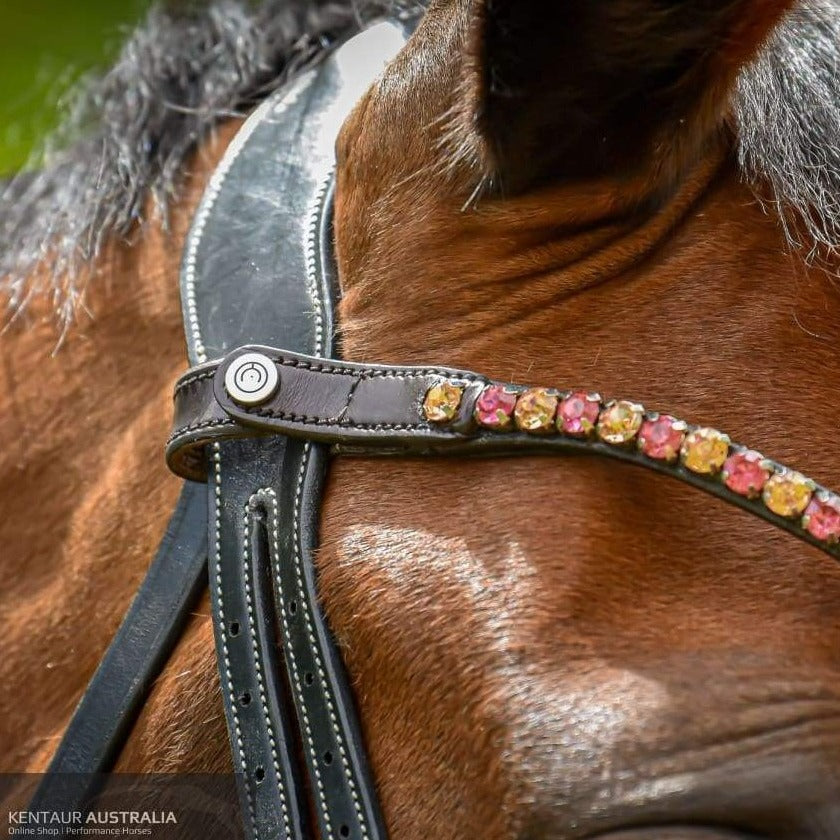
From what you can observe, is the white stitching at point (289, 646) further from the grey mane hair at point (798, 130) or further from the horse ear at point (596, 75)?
the grey mane hair at point (798, 130)

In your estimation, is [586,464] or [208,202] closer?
[586,464]

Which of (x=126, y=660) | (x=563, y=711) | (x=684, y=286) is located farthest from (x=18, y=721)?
(x=684, y=286)

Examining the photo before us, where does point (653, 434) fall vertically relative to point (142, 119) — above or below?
below

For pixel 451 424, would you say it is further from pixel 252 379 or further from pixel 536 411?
pixel 252 379

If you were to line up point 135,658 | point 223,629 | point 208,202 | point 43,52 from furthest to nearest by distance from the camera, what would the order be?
1. point 43,52
2. point 208,202
3. point 135,658
4. point 223,629

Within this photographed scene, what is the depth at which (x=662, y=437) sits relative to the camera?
88 centimetres

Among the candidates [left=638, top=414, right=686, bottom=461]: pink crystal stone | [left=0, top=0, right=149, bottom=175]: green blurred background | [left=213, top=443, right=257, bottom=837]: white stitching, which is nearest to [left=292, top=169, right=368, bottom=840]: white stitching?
[left=213, top=443, right=257, bottom=837]: white stitching

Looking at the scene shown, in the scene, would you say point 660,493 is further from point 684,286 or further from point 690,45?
point 690,45

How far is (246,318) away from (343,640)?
38cm

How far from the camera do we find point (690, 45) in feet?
2.69

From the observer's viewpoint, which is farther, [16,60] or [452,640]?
[16,60]

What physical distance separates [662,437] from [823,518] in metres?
0.14

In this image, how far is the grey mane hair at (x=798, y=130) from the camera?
38.0 inches

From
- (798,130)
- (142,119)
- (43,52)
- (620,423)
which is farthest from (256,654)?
(43,52)
